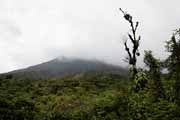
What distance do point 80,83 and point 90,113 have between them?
4659 cm

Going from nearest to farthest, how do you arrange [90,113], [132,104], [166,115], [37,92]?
[166,115]
[132,104]
[90,113]
[37,92]

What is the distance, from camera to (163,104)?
2050 centimetres

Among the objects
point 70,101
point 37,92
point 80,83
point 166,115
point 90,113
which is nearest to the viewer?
point 166,115

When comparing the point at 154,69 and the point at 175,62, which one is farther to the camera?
the point at 154,69

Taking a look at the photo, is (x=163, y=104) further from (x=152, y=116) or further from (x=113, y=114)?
(x=113, y=114)

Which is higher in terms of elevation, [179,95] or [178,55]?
[178,55]

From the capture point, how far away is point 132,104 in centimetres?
2188

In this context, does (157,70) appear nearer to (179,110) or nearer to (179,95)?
(179,95)

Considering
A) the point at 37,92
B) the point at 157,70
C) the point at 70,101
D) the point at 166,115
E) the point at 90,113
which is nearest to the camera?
the point at 166,115

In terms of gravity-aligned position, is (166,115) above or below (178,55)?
below

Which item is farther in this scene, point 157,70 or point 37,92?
point 37,92

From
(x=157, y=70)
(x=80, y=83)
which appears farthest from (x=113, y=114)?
(x=80, y=83)

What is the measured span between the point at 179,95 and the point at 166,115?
2.55 m

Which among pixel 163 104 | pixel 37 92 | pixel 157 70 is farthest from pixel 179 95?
pixel 37 92
